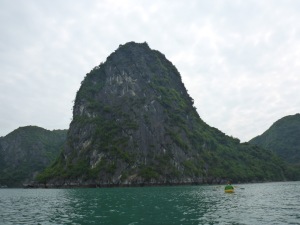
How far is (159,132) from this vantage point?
192 metres

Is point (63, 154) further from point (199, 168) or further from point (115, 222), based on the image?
point (115, 222)

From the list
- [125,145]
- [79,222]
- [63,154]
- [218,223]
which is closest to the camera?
[218,223]

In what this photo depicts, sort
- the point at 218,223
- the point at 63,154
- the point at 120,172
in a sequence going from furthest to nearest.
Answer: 1. the point at 63,154
2. the point at 120,172
3. the point at 218,223

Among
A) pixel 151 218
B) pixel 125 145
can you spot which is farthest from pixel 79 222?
pixel 125 145

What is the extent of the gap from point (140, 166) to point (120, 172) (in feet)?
40.4

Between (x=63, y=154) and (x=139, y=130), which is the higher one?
(x=139, y=130)

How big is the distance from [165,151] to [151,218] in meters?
151

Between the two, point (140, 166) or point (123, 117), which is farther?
point (123, 117)

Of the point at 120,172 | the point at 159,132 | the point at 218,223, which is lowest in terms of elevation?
the point at 218,223

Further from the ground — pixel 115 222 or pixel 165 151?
pixel 165 151

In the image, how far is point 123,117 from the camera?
19862 centimetres

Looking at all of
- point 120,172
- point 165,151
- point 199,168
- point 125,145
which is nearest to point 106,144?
point 125,145

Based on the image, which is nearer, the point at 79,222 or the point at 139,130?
the point at 79,222

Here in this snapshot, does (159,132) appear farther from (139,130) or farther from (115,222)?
(115,222)
